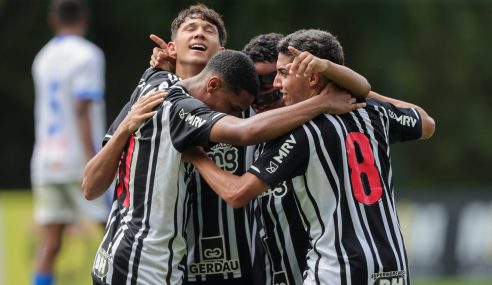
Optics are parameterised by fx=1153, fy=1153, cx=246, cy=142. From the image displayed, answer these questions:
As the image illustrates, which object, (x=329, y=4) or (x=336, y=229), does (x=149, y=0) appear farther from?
(x=336, y=229)

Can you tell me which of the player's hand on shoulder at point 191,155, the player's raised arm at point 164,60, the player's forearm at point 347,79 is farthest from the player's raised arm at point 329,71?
the player's raised arm at point 164,60

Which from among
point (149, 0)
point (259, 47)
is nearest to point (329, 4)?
point (149, 0)

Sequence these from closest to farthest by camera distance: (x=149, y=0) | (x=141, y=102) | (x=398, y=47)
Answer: (x=141, y=102), (x=398, y=47), (x=149, y=0)

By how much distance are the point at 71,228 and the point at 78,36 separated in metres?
1.91

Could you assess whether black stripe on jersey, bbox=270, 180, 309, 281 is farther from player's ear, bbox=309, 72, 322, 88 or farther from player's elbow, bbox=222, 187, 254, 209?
player's ear, bbox=309, 72, 322, 88

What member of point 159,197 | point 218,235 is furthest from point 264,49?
point 159,197

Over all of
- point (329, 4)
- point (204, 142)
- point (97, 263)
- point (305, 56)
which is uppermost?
point (329, 4)

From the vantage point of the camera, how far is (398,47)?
14797 mm

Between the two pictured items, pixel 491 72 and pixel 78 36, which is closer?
pixel 78 36

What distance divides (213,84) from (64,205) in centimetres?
493

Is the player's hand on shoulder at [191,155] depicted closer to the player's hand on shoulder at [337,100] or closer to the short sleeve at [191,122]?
the short sleeve at [191,122]

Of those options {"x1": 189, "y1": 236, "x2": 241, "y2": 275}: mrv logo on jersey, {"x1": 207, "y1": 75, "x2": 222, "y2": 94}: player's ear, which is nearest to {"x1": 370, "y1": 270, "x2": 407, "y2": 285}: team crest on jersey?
{"x1": 189, "y1": 236, "x2": 241, "y2": 275}: mrv logo on jersey

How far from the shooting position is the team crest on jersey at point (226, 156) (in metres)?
5.59

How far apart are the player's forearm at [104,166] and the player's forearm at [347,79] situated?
1.04m
